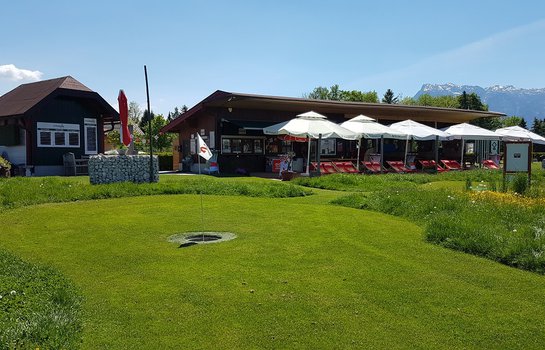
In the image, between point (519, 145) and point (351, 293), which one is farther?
point (519, 145)

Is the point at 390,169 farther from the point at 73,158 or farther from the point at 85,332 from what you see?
the point at 85,332

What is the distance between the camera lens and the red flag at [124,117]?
1833 cm

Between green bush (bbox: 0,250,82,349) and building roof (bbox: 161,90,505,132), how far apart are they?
2039 centimetres

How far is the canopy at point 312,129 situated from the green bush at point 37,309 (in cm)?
1852

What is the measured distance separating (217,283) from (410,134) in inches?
939

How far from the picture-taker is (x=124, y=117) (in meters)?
18.3

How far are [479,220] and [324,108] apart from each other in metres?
23.0

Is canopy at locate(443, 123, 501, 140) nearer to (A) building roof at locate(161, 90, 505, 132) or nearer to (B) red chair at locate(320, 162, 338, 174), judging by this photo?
(A) building roof at locate(161, 90, 505, 132)

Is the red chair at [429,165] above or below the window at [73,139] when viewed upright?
below

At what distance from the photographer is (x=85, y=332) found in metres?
4.20

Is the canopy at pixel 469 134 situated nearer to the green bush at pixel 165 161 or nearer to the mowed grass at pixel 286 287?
the green bush at pixel 165 161

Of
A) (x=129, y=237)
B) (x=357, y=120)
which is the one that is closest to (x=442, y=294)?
(x=129, y=237)

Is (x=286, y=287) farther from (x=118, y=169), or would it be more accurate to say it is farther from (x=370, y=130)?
(x=370, y=130)

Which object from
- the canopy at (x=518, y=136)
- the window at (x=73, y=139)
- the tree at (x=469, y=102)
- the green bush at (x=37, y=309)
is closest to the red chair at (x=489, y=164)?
the canopy at (x=518, y=136)
